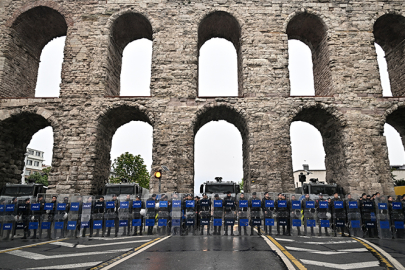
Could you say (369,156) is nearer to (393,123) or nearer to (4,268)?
(393,123)

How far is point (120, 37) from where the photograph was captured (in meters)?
18.4

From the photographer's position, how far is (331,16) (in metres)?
17.1

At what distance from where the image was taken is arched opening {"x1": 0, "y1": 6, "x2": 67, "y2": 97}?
16.9m

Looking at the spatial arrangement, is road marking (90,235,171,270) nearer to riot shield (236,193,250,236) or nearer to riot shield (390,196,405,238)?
riot shield (236,193,250,236)

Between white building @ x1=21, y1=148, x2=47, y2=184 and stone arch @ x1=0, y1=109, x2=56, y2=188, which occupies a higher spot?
white building @ x1=21, y1=148, x2=47, y2=184

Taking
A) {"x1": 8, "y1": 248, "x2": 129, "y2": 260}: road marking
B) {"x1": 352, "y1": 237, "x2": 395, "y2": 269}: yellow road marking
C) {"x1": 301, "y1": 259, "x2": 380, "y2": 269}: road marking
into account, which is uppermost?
{"x1": 352, "y1": 237, "x2": 395, "y2": 269}: yellow road marking

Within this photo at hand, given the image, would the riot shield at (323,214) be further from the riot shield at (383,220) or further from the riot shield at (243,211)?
the riot shield at (243,211)

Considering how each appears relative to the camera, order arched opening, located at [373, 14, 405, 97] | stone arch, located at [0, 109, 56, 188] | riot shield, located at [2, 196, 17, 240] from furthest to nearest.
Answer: arched opening, located at [373, 14, 405, 97]
stone arch, located at [0, 109, 56, 188]
riot shield, located at [2, 196, 17, 240]

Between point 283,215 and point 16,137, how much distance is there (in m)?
16.0

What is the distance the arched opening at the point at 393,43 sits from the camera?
684 inches

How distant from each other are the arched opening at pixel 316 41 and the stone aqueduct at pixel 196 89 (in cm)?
9

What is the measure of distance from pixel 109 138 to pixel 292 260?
13.9m

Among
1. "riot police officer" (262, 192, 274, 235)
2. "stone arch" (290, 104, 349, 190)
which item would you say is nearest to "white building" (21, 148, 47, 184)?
"stone arch" (290, 104, 349, 190)

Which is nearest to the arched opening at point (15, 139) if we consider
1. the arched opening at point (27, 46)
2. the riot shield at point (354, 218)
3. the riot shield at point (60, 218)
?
the arched opening at point (27, 46)
